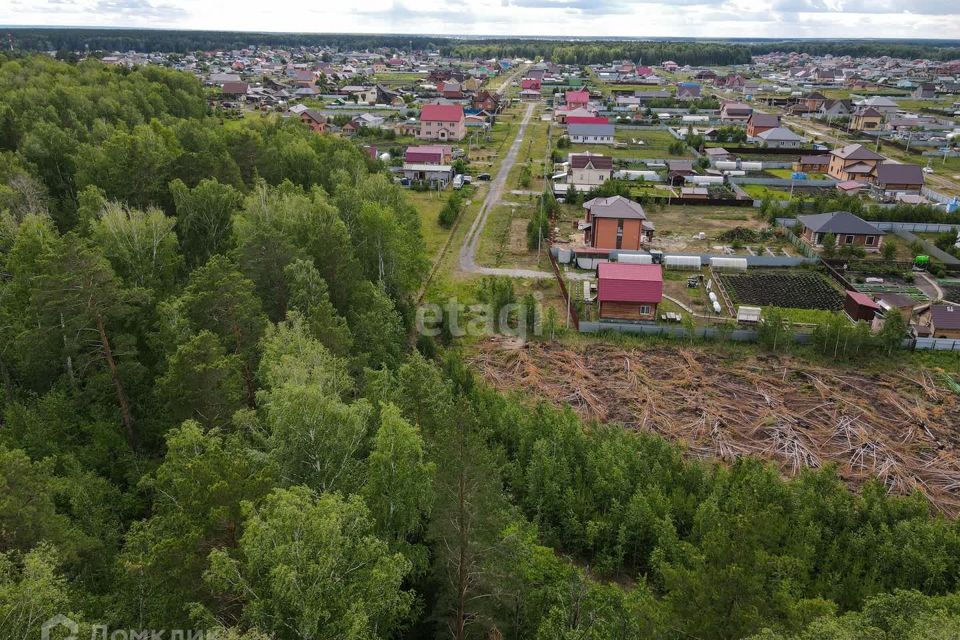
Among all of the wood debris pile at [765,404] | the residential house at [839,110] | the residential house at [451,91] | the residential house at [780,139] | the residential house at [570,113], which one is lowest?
the wood debris pile at [765,404]

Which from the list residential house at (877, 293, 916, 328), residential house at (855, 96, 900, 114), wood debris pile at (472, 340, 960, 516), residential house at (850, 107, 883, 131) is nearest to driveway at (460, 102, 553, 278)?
wood debris pile at (472, 340, 960, 516)

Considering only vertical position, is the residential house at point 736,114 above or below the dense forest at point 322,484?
above

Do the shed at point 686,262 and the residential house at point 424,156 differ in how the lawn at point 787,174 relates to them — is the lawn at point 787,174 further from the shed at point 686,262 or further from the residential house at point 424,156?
the residential house at point 424,156

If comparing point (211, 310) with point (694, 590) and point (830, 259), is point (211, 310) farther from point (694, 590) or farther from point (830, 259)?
point (830, 259)

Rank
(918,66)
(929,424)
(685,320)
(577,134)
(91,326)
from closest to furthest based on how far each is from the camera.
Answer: (91,326)
(929,424)
(685,320)
(577,134)
(918,66)

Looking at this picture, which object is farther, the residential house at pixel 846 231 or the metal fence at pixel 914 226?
the metal fence at pixel 914 226

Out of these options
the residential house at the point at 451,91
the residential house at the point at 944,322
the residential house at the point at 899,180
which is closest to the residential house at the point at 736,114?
the residential house at the point at 899,180

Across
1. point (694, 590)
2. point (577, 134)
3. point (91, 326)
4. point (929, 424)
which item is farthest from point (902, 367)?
point (577, 134)
